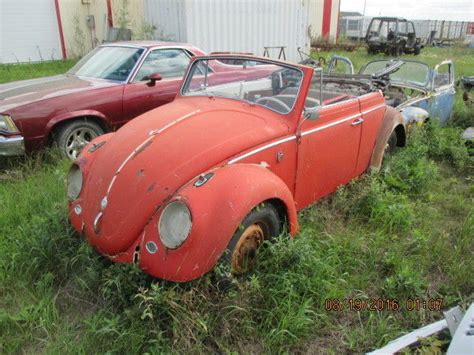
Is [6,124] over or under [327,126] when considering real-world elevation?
under

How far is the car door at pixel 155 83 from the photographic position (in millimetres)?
5777

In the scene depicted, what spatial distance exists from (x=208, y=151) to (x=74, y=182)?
1161mm

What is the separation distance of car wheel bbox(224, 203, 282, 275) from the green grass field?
0.30 ft

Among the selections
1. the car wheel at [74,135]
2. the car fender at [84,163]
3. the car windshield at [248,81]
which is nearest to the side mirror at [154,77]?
the car wheel at [74,135]

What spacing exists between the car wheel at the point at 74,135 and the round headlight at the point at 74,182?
2071 millimetres

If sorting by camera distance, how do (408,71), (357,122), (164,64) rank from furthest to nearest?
(408,71)
(164,64)
(357,122)

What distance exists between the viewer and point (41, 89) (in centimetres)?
548

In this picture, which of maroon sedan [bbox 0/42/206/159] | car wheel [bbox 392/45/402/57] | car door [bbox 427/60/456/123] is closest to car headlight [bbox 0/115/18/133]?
maroon sedan [bbox 0/42/206/159]

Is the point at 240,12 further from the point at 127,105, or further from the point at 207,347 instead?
the point at 207,347

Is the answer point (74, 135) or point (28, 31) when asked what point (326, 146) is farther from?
point (28, 31)

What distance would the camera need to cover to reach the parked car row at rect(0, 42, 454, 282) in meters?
2.55

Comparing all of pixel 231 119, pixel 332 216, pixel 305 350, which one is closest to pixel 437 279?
pixel 332 216

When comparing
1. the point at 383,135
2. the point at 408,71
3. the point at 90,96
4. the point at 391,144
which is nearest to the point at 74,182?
the point at 90,96

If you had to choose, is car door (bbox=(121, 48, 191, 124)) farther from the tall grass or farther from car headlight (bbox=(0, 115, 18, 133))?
the tall grass
